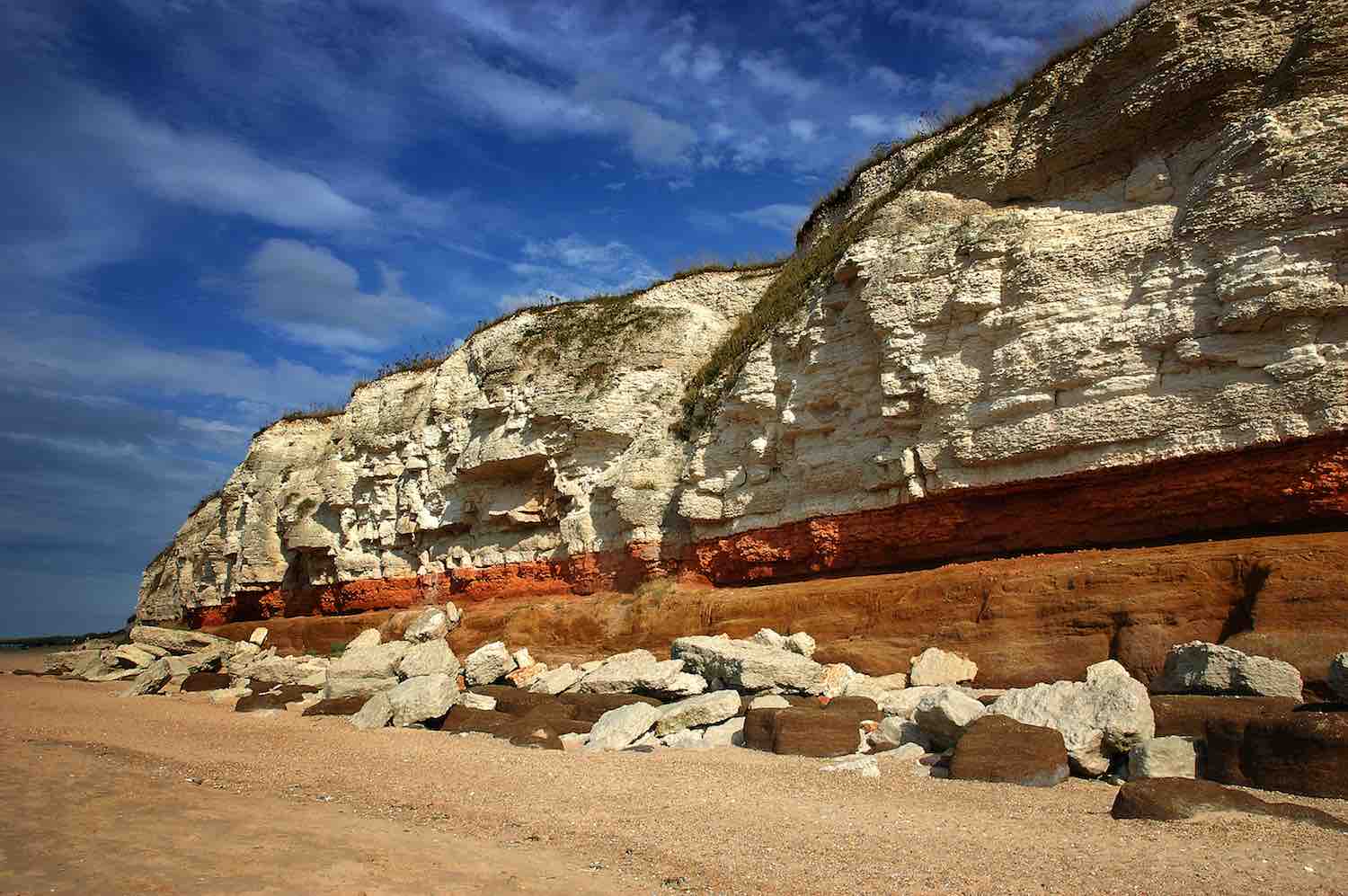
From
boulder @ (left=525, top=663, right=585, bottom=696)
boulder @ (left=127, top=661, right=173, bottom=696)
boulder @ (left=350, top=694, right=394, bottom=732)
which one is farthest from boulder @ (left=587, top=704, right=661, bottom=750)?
boulder @ (left=127, top=661, right=173, bottom=696)

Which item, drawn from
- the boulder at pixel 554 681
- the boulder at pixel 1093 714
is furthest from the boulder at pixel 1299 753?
the boulder at pixel 554 681

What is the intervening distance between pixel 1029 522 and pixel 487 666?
33.3 feet

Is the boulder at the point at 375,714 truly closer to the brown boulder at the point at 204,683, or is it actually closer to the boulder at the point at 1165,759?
the brown boulder at the point at 204,683

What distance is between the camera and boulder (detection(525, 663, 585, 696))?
48.1ft

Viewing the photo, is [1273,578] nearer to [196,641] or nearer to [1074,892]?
[1074,892]

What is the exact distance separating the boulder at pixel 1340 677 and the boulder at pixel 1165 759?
4.12 feet

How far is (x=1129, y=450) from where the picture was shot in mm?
11742

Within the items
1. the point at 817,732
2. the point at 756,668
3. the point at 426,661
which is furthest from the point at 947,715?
the point at 426,661

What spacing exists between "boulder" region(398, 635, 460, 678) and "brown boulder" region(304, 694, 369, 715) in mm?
1021

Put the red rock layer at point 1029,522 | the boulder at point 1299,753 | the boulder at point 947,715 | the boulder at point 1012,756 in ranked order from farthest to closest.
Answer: the red rock layer at point 1029,522 → the boulder at point 947,715 → the boulder at point 1012,756 → the boulder at point 1299,753

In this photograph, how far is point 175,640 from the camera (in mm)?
26922

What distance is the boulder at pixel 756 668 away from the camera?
1201 cm

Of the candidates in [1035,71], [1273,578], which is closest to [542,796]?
[1273,578]

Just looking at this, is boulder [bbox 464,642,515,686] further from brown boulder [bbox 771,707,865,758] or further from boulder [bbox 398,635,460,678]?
brown boulder [bbox 771,707,865,758]
